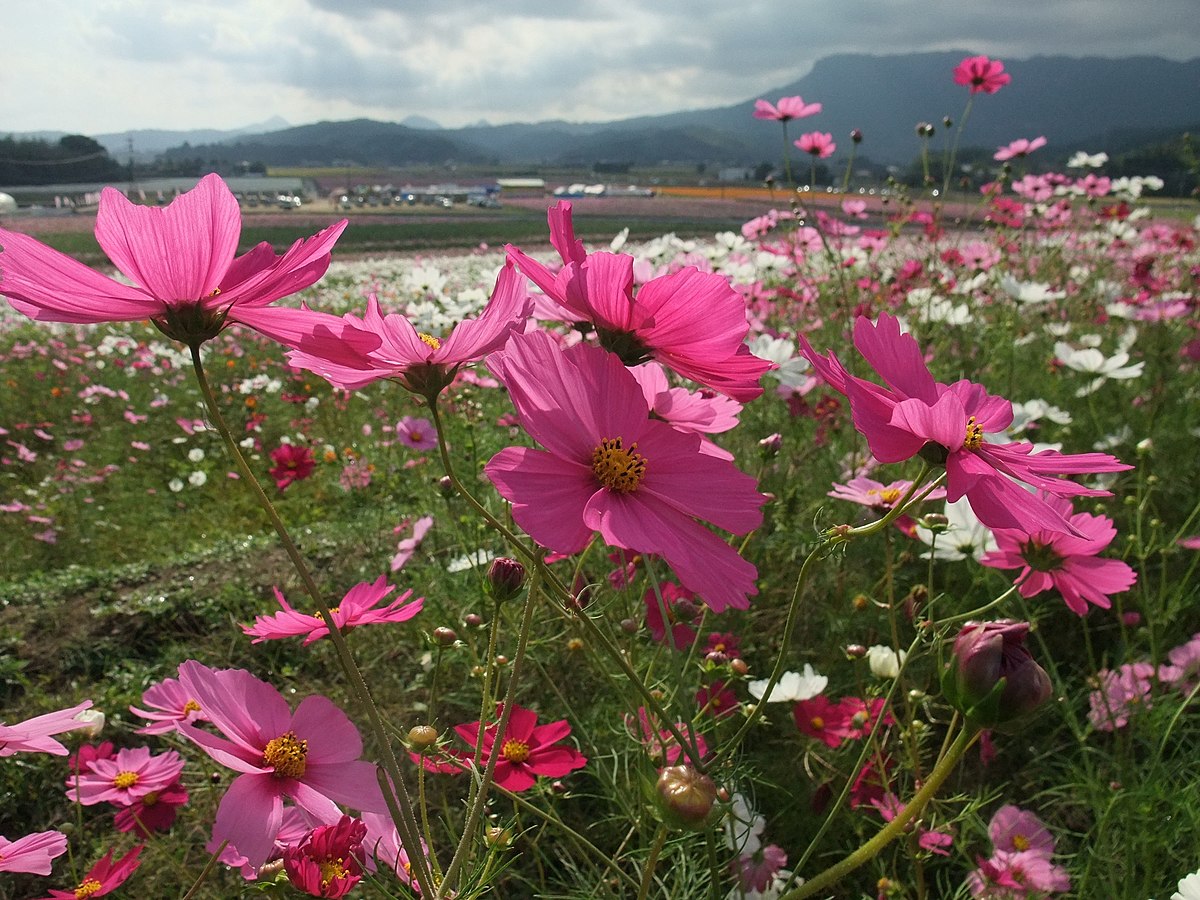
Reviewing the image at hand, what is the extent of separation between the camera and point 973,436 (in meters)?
0.49

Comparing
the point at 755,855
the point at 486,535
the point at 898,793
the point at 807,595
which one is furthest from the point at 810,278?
the point at 755,855

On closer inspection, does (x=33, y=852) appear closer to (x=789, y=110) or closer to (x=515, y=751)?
(x=515, y=751)

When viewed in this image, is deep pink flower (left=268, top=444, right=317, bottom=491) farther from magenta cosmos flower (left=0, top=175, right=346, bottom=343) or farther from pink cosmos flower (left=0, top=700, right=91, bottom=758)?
magenta cosmos flower (left=0, top=175, right=346, bottom=343)

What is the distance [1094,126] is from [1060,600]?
174895 millimetres

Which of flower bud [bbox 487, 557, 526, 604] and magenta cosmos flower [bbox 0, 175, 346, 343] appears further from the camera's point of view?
flower bud [bbox 487, 557, 526, 604]

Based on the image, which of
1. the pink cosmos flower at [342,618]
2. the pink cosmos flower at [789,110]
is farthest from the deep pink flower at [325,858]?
the pink cosmos flower at [789,110]

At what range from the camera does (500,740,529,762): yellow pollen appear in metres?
0.77

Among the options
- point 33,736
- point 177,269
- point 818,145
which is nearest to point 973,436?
point 177,269

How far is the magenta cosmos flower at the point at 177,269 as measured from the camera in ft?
1.38

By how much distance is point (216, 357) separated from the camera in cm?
416

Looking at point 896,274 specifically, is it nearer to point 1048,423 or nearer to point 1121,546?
point 1048,423

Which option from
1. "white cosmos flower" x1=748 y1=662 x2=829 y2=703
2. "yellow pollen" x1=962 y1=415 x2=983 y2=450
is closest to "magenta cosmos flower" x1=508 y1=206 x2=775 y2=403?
"yellow pollen" x1=962 y1=415 x2=983 y2=450

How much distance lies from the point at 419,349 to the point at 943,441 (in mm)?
332

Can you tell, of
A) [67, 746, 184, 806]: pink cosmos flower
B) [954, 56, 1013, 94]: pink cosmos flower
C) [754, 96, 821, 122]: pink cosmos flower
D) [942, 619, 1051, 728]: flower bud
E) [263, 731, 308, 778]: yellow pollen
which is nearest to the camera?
[942, 619, 1051, 728]: flower bud
